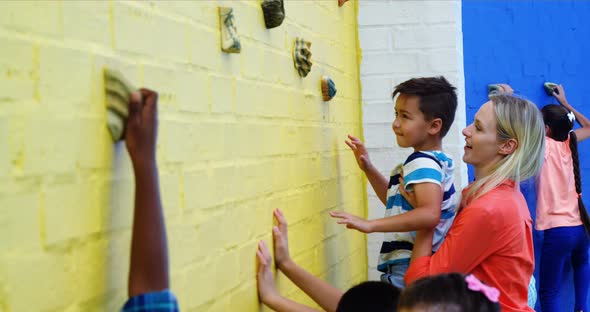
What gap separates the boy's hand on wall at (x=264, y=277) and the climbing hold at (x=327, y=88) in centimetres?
96

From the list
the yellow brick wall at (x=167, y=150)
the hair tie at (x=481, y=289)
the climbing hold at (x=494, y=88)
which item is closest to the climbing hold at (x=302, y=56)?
the yellow brick wall at (x=167, y=150)

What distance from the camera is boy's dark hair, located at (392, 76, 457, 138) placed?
296 centimetres

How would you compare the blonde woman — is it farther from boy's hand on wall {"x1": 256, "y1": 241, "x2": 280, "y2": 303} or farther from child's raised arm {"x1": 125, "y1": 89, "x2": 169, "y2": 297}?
child's raised arm {"x1": 125, "y1": 89, "x2": 169, "y2": 297}

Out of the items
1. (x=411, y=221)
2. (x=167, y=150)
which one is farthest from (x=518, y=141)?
(x=167, y=150)

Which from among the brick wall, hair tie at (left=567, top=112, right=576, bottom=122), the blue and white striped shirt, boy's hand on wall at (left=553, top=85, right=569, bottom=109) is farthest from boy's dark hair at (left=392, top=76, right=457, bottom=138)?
boy's hand on wall at (left=553, top=85, right=569, bottom=109)

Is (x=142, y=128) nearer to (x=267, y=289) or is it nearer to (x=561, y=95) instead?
(x=267, y=289)

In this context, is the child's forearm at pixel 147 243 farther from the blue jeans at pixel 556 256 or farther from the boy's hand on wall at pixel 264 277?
the blue jeans at pixel 556 256

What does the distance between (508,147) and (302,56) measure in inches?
34.4

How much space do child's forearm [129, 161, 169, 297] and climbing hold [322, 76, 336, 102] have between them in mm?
1780

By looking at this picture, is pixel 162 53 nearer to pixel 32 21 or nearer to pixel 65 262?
pixel 32 21

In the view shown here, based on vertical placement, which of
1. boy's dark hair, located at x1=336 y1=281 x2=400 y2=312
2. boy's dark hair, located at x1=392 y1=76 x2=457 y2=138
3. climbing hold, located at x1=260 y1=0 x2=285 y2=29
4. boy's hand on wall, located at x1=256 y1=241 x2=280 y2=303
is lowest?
boy's dark hair, located at x1=336 y1=281 x2=400 y2=312

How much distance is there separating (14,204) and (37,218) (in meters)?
0.07

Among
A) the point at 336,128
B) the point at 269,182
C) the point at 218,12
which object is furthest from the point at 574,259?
the point at 218,12

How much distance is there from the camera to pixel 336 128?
3402 mm
